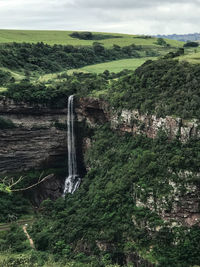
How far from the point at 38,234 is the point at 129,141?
607 inches

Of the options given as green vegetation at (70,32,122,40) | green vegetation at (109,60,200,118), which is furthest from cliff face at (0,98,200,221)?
green vegetation at (70,32,122,40)

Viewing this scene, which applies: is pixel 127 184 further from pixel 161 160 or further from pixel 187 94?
pixel 187 94

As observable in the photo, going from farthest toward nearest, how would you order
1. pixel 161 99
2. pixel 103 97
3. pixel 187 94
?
pixel 103 97 < pixel 161 99 < pixel 187 94

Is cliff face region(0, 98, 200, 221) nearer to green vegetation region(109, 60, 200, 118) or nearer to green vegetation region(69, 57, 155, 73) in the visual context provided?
green vegetation region(109, 60, 200, 118)

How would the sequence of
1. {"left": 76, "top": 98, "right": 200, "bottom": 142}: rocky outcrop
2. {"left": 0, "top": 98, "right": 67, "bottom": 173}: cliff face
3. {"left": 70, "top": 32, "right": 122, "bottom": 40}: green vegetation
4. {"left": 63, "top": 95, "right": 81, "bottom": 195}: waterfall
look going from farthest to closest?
1. {"left": 70, "top": 32, "right": 122, "bottom": 40}: green vegetation
2. {"left": 63, "top": 95, "right": 81, "bottom": 195}: waterfall
3. {"left": 0, "top": 98, "right": 67, "bottom": 173}: cliff face
4. {"left": 76, "top": 98, "right": 200, "bottom": 142}: rocky outcrop

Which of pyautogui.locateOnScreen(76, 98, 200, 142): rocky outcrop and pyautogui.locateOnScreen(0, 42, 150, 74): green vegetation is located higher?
pyautogui.locateOnScreen(0, 42, 150, 74): green vegetation

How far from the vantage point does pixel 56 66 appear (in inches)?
3415

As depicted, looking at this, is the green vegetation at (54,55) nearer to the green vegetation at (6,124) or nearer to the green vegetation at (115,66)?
the green vegetation at (115,66)

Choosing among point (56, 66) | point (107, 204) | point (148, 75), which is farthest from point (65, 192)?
point (56, 66)

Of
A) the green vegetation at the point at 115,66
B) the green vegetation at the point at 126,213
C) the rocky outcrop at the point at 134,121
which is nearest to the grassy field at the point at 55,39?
the green vegetation at the point at 115,66

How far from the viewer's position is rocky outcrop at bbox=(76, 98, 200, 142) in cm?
4292

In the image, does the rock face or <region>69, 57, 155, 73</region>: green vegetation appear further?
<region>69, 57, 155, 73</region>: green vegetation

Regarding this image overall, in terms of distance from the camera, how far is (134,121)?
52.2 meters

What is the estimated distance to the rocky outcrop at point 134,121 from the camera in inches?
1690
